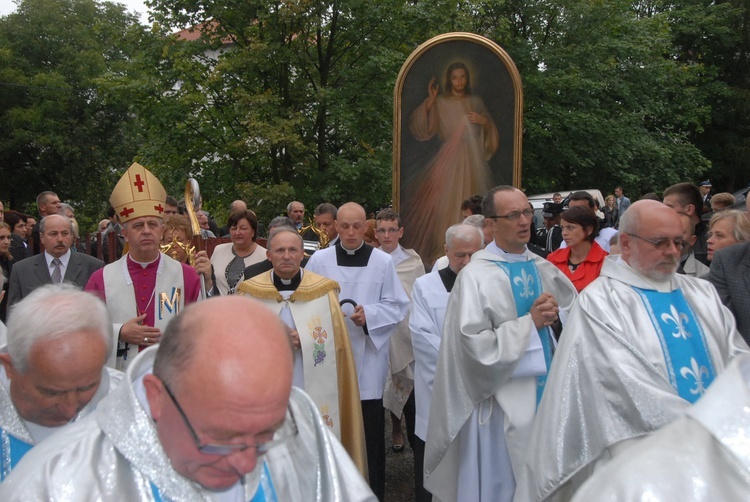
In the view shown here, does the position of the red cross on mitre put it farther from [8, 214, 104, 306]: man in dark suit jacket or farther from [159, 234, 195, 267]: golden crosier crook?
[8, 214, 104, 306]: man in dark suit jacket

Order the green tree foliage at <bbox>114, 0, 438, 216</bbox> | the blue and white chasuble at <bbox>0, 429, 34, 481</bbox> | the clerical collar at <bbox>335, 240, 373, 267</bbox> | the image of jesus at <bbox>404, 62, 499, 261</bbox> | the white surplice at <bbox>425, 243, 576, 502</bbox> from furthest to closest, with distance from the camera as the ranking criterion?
the green tree foliage at <bbox>114, 0, 438, 216</bbox> → the image of jesus at <bbox>404, 62, 499, 261</bbox> → the clerical collar at <bbox>335, 240, 373, 267</bbox> → the white surplice at <bbox>425, 243, 576, 502</bbox> → the blue and white chasuble at <bbox>0, 429, 34, 481</bbox>

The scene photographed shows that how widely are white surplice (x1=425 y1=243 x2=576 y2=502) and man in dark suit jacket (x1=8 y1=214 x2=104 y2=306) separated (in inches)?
126

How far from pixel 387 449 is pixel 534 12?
17.0m

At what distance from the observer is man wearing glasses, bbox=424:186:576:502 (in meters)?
4.07

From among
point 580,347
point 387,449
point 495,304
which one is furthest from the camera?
point 387,449

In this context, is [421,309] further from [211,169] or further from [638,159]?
[638,159]

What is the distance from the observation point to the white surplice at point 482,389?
4.07 metres

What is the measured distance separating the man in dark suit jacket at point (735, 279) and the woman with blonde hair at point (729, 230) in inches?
16.1

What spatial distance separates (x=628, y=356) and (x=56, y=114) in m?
25.8

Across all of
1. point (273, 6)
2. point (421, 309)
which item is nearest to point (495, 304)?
point (421, 309)

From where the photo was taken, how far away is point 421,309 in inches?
195

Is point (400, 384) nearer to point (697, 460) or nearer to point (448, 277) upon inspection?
point (448, 277)

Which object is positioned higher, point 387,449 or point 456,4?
point 456,4

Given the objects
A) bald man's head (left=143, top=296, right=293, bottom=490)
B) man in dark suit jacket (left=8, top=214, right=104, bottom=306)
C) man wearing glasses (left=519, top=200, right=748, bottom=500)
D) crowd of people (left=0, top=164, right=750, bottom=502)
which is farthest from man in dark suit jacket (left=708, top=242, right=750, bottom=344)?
man in dark suit jacket (left=8, top=214, right=104, bottom=306)
